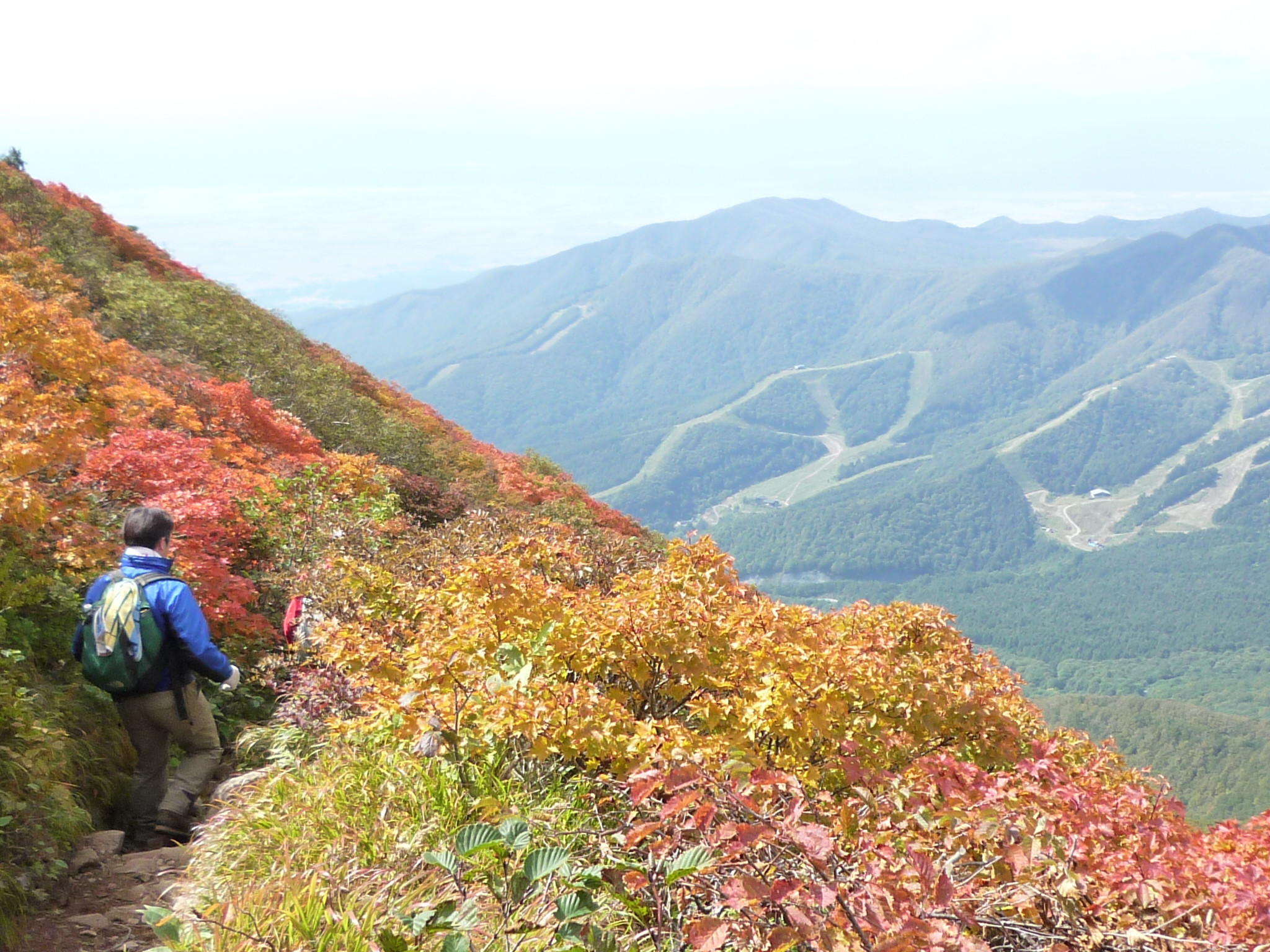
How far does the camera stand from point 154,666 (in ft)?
16.3

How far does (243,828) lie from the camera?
12.8 feet

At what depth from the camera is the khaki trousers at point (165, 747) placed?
5.10m

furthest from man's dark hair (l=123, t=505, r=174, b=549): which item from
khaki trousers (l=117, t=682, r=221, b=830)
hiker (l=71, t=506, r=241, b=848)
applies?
khaki trousers (l=117, t=682, r=221, b=830)

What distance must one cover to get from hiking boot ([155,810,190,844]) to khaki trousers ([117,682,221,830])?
0.03 metres

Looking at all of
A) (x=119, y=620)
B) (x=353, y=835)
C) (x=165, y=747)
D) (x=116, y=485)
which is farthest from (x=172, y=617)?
(x=116, y=485)

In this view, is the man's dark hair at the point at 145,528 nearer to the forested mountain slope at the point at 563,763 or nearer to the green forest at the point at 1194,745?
the forested mountain slope at the point at 563,763

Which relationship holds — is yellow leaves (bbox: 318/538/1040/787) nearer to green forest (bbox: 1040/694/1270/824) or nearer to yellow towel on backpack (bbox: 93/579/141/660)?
yellow towel on backpack (bbox: 93/579/141/660)

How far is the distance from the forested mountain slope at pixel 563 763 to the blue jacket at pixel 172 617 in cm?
59

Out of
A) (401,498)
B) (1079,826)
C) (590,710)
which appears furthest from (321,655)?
(401,498)

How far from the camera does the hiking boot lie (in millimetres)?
5145

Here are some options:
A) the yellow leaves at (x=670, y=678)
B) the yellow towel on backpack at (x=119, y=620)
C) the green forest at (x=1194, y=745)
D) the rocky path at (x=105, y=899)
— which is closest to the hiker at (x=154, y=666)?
the yellow towel on backpack at (x=119, y=620)

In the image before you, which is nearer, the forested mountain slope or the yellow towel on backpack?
the forested mountain slope

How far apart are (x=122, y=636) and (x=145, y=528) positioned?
0.62 meters

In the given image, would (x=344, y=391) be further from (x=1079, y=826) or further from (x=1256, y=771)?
Result: (x=1256, y=771)
